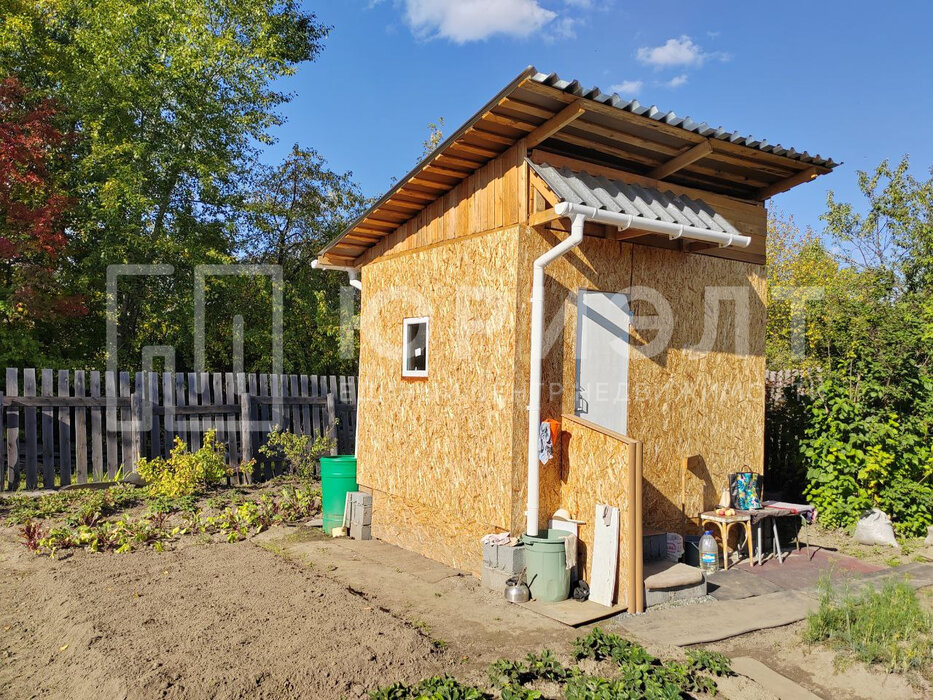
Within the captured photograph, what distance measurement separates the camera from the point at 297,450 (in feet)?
32.9

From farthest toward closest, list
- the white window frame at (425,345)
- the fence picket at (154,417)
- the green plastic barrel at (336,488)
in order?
1. the fence picket at (154,417)
2. the green plastic barrel at (336,488)
3. the white window frame at (425,345)

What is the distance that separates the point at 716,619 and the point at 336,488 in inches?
189

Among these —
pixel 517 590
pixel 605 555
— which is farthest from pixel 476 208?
pixel 517 590

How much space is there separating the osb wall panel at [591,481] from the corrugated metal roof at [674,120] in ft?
9.27

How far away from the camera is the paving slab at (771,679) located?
4.00 meters

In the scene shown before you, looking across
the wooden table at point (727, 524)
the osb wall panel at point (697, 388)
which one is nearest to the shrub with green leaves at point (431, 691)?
the osb wall panel at point (697, 388)

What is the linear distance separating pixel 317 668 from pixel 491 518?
2405mm

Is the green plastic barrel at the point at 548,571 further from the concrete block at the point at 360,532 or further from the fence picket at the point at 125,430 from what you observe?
the fence picket at the point at 125,430

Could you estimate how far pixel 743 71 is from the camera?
10.7 m

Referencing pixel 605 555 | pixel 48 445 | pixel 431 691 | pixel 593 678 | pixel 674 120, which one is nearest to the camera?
pixel 431 691

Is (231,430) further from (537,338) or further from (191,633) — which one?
(537,338)

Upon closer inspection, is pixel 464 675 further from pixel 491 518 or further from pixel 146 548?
pixel 146 548

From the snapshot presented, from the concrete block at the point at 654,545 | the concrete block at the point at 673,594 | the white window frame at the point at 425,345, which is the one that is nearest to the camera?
the concrete block at the point at 673,594

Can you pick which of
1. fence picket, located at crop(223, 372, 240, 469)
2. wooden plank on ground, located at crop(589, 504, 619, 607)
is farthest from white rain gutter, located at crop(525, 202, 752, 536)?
fence picket, located at crop(223, 372, 240, 469)
